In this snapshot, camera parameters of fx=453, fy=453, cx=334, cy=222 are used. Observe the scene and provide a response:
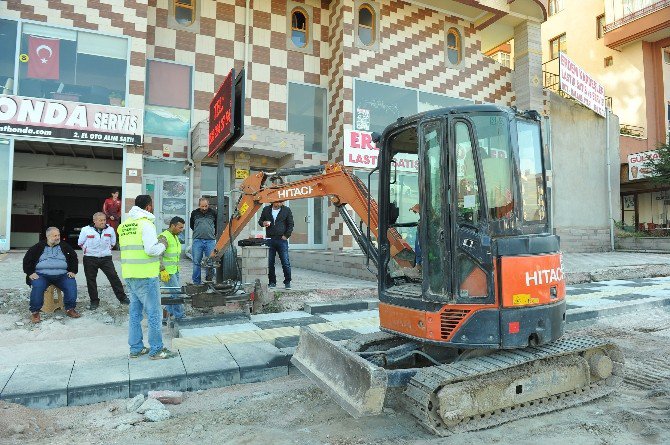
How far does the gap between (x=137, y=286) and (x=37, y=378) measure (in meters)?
1.25

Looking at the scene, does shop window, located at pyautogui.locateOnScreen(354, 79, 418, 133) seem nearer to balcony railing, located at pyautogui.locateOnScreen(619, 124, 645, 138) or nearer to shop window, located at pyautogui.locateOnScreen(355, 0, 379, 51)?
shop window, located at pyautogui.locateOnScreen(355, 0, 379, 51)

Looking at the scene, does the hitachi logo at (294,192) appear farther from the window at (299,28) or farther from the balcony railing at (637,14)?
the balcony railing at (637,14)

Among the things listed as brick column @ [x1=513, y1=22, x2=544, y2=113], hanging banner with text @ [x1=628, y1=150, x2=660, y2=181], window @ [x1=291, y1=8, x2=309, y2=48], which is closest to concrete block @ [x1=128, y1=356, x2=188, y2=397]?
window @ [x1=291, y1=8, x2=309, y2=48]

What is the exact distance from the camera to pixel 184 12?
13.3 m

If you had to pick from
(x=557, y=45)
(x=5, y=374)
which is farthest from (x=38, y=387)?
(x=557, y=45)

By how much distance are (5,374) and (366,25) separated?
13.7 meters

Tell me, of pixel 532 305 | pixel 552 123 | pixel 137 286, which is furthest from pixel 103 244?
pixel 552 123

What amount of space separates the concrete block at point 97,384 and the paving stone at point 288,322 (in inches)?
89.5

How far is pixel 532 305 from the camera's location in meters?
3.72

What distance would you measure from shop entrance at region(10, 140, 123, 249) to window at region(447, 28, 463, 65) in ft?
37.8

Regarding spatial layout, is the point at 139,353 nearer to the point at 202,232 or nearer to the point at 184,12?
the point at 202,232

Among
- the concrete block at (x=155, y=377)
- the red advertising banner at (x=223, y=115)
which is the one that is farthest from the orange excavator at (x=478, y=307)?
the red advertising banner at (x=223, y=115)

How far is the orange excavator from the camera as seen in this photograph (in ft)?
11.1

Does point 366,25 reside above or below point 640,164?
above
